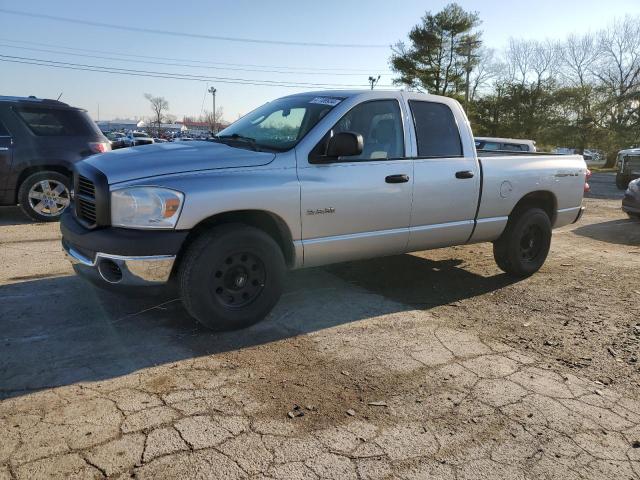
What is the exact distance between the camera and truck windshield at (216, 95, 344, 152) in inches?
175

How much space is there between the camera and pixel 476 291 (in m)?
5.48

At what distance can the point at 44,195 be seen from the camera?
8.27m

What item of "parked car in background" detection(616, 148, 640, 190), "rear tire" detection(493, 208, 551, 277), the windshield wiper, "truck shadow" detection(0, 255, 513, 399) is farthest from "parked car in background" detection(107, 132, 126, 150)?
"parked car in background" detection(616, 148, 640, 190)

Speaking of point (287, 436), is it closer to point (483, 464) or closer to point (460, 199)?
point (483, 464)

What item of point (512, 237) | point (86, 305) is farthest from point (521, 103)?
point (86, 305)

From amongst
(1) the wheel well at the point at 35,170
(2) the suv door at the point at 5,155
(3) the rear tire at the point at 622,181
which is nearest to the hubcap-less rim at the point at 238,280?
(1) the wheel well at the point at 35,170

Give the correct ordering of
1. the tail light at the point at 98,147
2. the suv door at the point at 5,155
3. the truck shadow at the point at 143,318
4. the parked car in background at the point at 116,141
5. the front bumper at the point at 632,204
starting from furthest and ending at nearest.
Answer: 1. the parked car in background at the point at 116,141
2. the front bumper at the point at 632,204
3. the tail light at the point at 98,147
4. the suv door at the point at 5,155
5. the truck shadow at the point at 143,318

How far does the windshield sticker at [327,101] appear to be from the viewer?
15.1 feet

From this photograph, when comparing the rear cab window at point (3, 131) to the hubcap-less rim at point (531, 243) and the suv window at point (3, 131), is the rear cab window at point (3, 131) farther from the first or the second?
the hubcap-less rim at point (531, 243)

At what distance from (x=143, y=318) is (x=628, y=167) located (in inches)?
692

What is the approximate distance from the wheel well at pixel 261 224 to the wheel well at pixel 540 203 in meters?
2.88

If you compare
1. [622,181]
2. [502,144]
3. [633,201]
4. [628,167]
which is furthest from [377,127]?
[622,181]

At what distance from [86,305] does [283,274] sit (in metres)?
1.78

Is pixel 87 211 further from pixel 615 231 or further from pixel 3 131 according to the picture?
pixel 615 231
